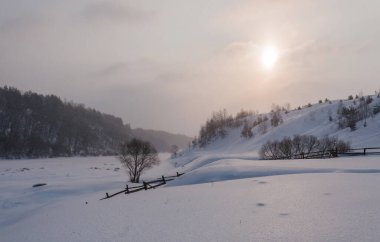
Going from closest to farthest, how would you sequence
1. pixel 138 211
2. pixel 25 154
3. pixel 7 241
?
pixel 7 241
pixel 138 211
pixel 25 154

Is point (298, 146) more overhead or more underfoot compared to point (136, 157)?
more overhead

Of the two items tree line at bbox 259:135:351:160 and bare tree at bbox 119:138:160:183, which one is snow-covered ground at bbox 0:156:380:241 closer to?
tree line at bbox 259:135:351:160

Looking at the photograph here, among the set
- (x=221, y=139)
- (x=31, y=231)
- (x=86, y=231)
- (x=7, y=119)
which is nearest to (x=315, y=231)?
(x=86, y=231)

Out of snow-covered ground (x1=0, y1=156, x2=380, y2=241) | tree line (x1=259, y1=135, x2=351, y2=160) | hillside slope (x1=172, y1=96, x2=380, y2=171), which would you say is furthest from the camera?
hillside slope (x1=172, y1=96, x2=380, y2=171)

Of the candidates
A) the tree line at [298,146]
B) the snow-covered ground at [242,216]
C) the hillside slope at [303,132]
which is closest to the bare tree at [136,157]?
the hillside slope at [303,132]

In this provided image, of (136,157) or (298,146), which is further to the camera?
(136,157)

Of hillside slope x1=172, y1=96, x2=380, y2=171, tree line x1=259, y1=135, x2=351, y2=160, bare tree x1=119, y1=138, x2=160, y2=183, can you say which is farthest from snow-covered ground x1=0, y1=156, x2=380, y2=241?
hillside slope x1=172, y1=96, x2=380, y2=171

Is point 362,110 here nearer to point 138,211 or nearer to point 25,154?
point 138,211

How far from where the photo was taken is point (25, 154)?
169 meters

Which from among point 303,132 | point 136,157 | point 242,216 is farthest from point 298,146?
point 242,216

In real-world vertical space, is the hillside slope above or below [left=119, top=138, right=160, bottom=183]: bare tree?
above

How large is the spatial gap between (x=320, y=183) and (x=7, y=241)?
13.6m

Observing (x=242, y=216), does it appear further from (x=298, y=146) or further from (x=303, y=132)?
(x=303, y=132)

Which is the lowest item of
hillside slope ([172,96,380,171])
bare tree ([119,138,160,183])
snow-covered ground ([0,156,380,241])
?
snow-covered ground ([0,156,380,241])
